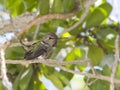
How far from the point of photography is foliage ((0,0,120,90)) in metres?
1.14

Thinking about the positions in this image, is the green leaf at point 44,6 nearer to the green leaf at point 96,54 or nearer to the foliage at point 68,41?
the foliage at point 68,41

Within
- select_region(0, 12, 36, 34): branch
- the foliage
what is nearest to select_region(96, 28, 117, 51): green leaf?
the foliage

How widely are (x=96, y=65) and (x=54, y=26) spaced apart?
18 cm

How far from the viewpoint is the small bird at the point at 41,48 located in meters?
0.99

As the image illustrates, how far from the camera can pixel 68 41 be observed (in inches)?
51.4

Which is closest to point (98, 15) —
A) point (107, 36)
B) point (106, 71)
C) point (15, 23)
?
point (107, 36)

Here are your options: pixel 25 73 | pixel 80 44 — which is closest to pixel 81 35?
pixel 80 44

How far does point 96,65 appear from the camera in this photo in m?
1.24

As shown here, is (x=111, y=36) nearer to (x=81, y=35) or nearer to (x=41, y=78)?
(x=81, y=35)

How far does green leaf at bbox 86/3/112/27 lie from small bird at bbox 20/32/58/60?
0.84ft

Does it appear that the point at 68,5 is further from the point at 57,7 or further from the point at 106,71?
the point at 106,71

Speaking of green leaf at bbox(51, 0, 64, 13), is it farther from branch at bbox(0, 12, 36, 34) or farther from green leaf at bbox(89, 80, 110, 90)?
green leaf at bbox(89, 80, 110, 90)

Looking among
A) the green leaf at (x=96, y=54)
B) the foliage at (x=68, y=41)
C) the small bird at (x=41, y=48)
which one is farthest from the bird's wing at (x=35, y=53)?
the green leaf at (x=96, y=54)

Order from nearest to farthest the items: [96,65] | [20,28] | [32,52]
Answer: [32,52], [20,28], [96,65]
